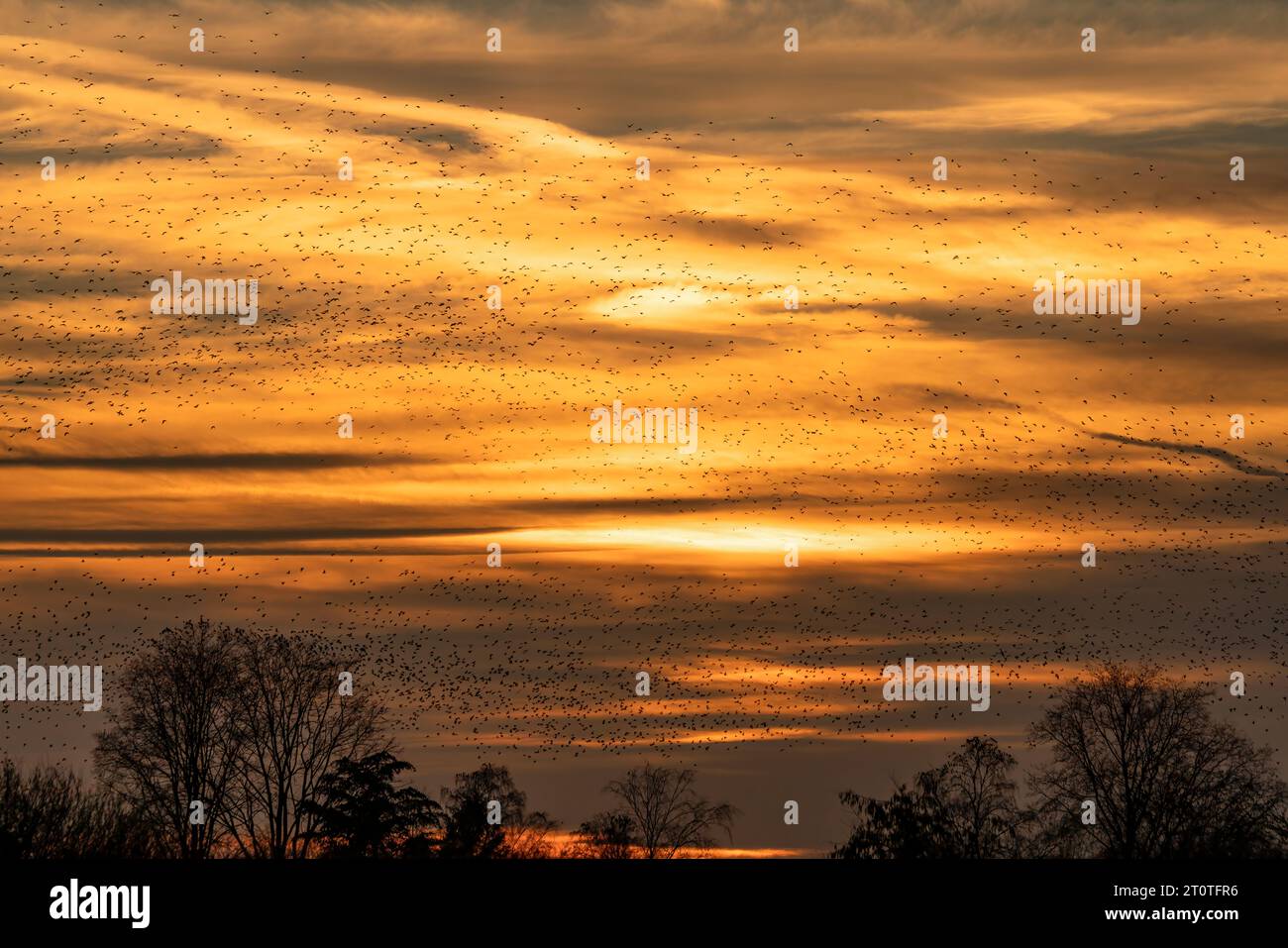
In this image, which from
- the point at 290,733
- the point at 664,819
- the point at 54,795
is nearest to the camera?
the point at 54,795

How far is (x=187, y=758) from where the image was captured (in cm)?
9081

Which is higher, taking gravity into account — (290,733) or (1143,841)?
(290,733)

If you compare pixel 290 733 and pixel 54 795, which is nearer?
pixel 54 795

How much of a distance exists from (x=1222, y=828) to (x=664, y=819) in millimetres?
33964
